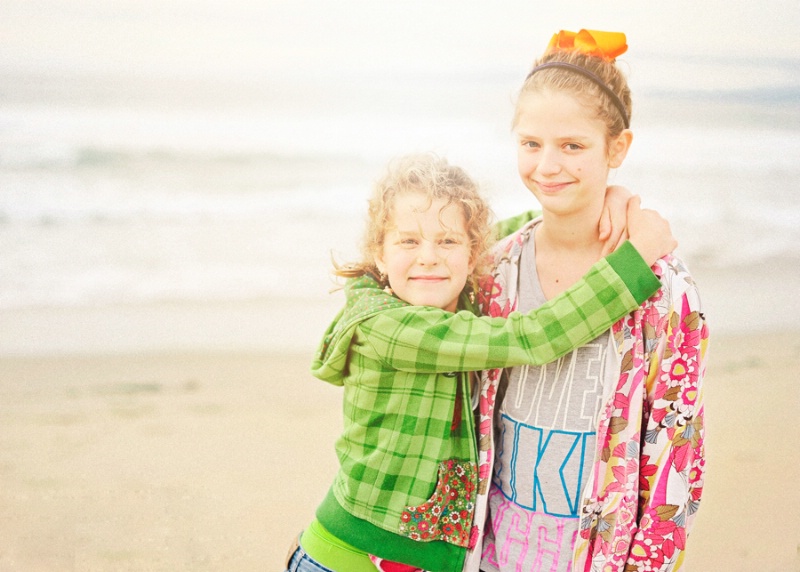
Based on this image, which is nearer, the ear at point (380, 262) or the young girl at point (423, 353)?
the young girl at point (423, 353)

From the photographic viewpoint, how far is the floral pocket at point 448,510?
2418 millimetres

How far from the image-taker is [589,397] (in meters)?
2.39

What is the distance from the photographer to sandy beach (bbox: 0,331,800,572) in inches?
180

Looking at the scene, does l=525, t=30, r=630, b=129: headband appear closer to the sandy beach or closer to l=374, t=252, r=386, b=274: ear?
l=374, t=252, r=386, b=274: ear

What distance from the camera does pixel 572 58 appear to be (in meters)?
2.41

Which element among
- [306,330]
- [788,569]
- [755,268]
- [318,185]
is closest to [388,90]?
[318,185]

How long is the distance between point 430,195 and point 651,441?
0.88 meters

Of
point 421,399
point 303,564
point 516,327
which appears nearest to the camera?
point 516,327

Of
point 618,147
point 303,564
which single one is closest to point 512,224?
point 618,147

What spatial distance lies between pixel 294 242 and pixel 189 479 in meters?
5.18

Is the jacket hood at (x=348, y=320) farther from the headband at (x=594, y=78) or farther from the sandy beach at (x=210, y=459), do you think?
the sandy beach at (x=210, y=459)

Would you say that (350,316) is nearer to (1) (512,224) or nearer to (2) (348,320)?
(2) (348,320)

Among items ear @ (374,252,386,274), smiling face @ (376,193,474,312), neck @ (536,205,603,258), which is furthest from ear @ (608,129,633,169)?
ear @ (374,252,386,274)

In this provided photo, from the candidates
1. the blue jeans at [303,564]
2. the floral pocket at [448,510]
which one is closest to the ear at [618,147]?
the floral pocket at [448,510]
